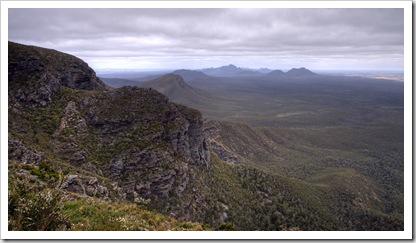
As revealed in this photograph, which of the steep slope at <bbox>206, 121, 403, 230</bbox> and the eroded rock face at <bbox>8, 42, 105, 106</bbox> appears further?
the steep slope at <bbox>206, 121, 403, 230</bbox>

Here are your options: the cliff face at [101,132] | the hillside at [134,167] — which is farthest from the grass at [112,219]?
the cliff face at [101,132]

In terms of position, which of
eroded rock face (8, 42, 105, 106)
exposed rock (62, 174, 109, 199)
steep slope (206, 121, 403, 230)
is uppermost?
eroded rock face (8, 42, 105, 106)

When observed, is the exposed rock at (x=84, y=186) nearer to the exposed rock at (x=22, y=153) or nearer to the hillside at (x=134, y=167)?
the hillside at (x=134, y=167)

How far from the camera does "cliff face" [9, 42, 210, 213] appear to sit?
2411 centimetres

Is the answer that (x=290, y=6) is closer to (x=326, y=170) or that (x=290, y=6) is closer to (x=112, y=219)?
(x=112, y=219)

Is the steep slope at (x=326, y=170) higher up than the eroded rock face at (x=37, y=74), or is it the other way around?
the eroded rock face at (x=37, y=74)

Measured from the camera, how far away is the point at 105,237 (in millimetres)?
9203

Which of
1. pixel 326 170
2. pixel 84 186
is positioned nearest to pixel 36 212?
pixel 84 186

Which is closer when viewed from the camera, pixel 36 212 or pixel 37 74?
pixel 36 212

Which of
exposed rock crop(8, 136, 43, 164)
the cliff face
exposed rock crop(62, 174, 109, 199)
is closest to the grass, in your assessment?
exposed rock crop(62, 174, 109, 199)

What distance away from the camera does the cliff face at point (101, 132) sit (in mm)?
24109

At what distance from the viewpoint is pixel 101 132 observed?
29344 millimetres

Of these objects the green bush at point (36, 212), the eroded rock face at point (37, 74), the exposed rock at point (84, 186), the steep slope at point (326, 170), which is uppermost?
the eroded rock face at point (37, 74)

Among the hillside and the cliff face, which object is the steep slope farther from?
the cliff face
